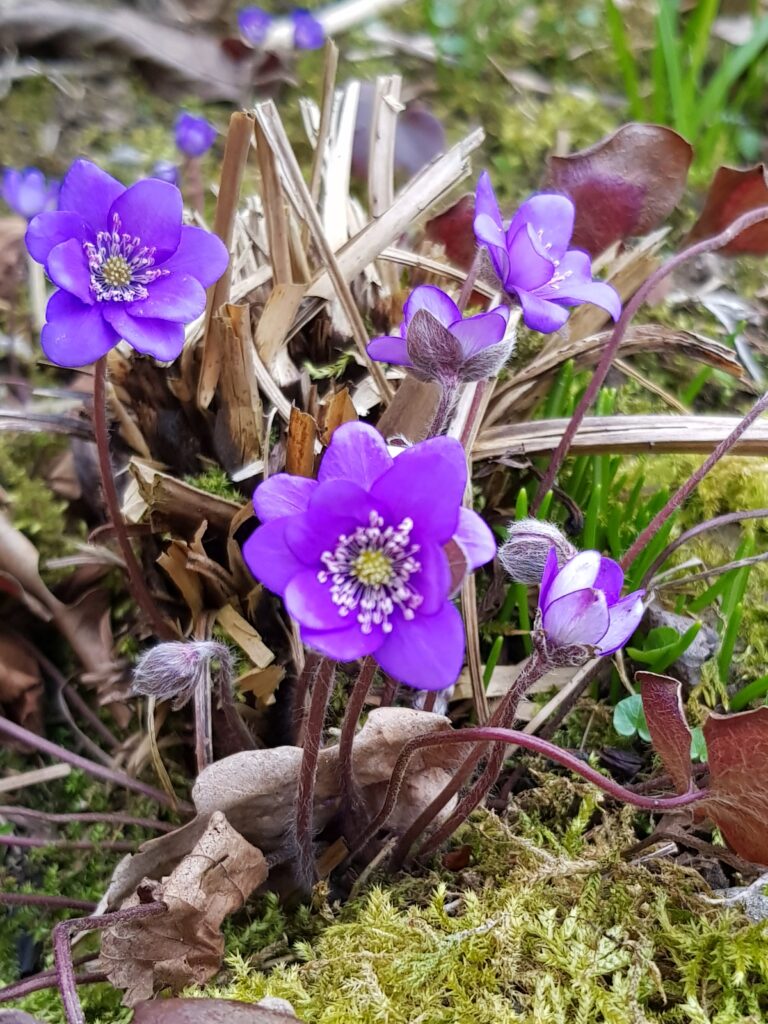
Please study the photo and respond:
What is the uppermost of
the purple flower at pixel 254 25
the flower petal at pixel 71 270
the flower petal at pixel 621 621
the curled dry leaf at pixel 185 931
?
the purple flower at pixel 254 25

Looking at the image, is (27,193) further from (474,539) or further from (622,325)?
(474,539)

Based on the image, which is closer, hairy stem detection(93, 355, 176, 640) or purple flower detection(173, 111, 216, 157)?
hairy stem detection(93, 355, 176, 640)

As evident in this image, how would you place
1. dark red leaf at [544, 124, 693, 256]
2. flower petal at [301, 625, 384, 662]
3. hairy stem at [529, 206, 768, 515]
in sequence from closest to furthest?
1. flower petal at [301, 625, 384, 662]
2. hairy stem at [529, 206, 768, 515]
3. dark red leaf at [544, 124, 693, 256]

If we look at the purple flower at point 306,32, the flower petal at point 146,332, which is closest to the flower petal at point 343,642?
the flower petal at point 146,332

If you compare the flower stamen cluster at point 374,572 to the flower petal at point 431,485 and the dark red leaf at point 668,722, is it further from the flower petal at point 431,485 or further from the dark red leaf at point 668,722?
the dark red leaf at point 668,722

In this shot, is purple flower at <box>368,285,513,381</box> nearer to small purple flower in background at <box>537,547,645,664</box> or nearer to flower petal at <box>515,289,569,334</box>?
flower petal at <box>515,289,569,334</box>

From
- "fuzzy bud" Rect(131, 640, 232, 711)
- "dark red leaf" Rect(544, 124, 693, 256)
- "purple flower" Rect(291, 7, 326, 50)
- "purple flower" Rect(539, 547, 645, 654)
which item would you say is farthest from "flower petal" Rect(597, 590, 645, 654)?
"purple flower" Rect(291, 7, 326, 50)
